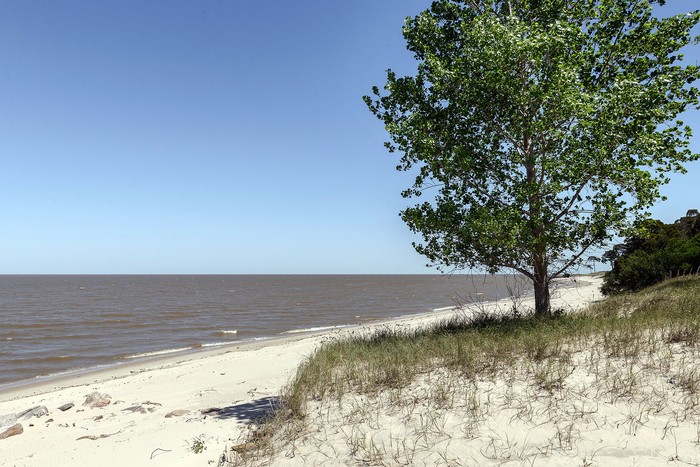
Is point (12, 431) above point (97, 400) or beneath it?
above

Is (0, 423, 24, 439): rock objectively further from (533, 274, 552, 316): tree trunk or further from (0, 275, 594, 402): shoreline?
(533, 274, 552, 316): tree trunk

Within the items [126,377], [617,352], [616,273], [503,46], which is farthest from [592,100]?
[616,273]

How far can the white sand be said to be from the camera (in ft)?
22.9

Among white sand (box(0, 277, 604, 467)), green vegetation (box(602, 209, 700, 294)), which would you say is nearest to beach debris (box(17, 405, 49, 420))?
white sand (box(0, 277, 604, 467))

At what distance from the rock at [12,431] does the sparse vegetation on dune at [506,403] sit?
643cm

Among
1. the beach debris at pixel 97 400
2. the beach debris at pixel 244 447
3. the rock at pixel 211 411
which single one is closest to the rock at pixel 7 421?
the beach debris at pixel 97 400

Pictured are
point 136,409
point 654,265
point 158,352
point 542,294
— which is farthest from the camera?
point 158,352

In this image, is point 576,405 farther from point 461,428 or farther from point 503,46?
point 503,46

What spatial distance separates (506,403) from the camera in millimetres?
6004

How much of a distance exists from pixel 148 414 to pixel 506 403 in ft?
26.7

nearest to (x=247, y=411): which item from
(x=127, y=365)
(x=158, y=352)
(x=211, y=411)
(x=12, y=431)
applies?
(x=211, y=411)

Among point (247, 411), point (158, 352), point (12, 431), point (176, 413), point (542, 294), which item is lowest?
point (158, 352)

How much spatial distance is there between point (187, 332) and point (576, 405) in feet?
99.4

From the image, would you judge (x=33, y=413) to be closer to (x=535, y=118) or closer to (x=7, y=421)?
(x=7, y=421)
